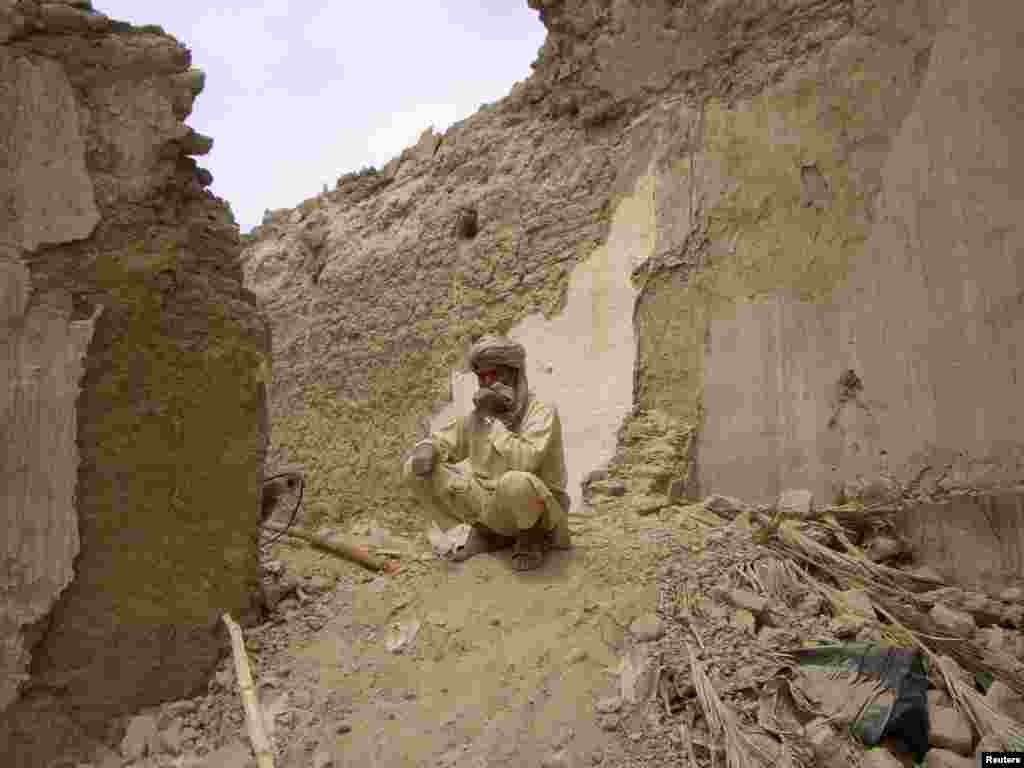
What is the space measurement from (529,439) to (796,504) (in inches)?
65.8

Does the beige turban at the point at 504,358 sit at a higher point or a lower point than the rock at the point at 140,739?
higher

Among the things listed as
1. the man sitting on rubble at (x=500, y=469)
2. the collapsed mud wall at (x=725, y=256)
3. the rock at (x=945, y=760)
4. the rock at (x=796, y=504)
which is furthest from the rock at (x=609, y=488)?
the rock at (x=945, y=760)

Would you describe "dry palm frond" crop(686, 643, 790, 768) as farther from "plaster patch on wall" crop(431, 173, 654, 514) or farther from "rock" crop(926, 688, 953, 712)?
"plaster patch on wall" crop(431, 173, 654, 514)

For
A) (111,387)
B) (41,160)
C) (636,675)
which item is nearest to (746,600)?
(636,675)

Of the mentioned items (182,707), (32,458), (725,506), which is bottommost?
(182,707)

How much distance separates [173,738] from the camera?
3.59 meters

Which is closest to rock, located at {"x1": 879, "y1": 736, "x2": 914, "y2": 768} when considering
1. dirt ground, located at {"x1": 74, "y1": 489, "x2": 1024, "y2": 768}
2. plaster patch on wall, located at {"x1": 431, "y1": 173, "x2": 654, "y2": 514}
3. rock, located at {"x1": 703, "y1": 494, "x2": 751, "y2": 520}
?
dirt ground, located at {"x1": 74, "y1": 489, "x2": 1024, "y2": 768}

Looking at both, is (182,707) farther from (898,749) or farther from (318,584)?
(898,749)

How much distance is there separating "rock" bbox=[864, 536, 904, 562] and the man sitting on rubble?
5.24 ft

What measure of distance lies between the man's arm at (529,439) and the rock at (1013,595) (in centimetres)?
218

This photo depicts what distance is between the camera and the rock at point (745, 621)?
3.67 m

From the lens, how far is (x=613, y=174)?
7.59 meters

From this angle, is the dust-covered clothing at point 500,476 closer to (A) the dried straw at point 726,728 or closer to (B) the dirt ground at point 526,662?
(B) the dirt ground at point 526,662

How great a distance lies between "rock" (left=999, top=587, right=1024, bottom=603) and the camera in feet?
14.3
